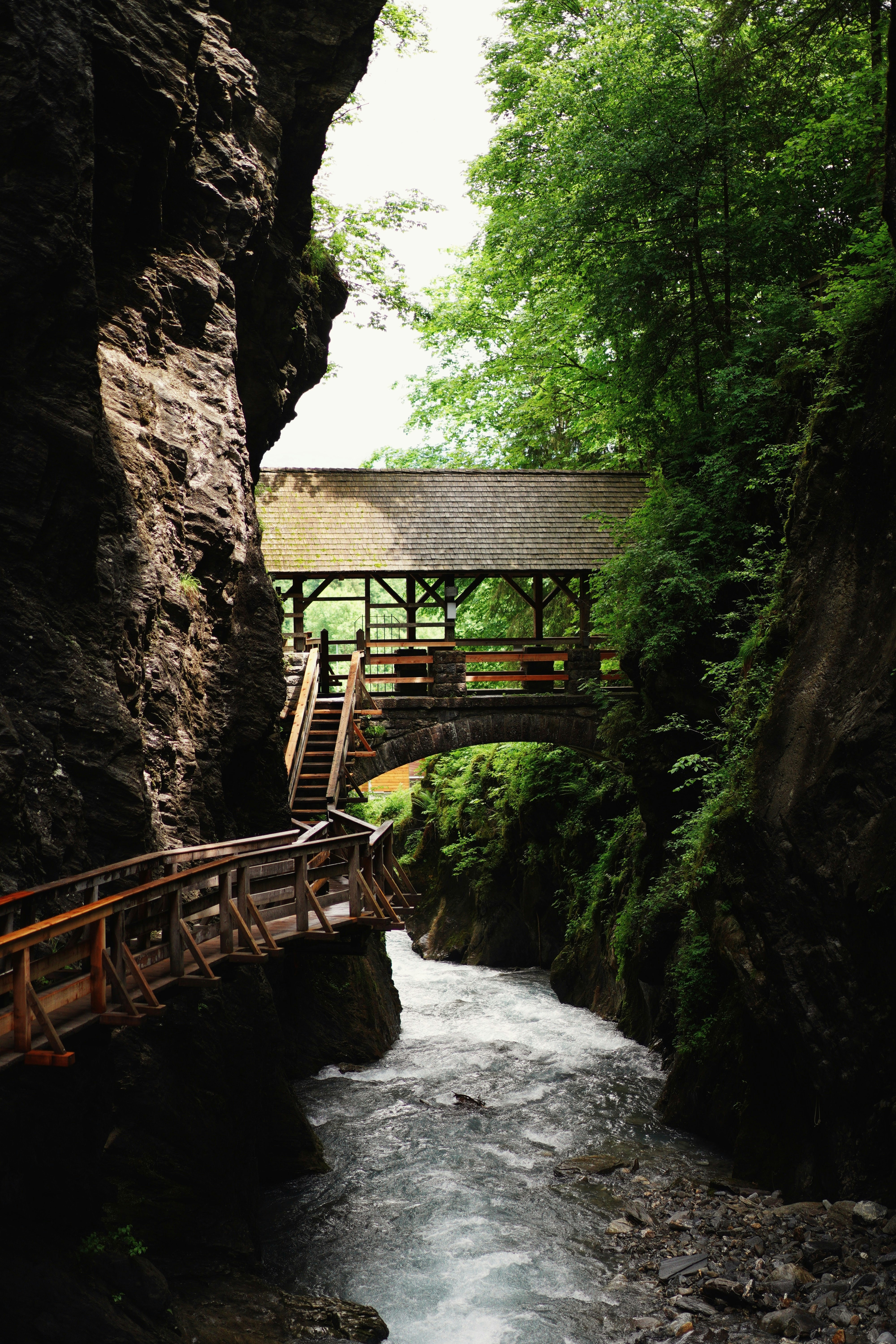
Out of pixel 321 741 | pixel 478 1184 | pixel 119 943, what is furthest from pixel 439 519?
pixel 119 943

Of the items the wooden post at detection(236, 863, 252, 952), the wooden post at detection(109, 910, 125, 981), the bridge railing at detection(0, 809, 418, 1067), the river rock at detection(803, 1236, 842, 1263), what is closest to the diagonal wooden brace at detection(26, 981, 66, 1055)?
the bridge railing at detection(0, 809, 418, 1067)

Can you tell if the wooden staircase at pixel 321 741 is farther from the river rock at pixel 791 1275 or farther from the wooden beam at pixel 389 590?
the river rock at pixel 791 1275

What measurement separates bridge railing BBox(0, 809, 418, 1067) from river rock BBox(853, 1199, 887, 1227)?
423 centimetres

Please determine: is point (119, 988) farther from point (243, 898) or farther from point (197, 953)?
point (243, 898)

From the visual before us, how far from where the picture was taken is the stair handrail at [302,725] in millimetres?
13898

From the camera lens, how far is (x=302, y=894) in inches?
326

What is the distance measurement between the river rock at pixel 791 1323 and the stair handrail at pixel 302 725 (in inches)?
310

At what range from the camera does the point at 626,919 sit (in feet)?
46.6

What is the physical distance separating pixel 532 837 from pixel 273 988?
28.0 ft

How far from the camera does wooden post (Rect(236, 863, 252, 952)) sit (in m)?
7.41

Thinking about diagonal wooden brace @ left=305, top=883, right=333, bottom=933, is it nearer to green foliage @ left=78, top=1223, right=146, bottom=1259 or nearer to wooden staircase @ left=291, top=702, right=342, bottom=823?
green foliage @ left=78, top=1223, right=146, bottom=1259

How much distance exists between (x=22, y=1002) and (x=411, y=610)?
1305 cm

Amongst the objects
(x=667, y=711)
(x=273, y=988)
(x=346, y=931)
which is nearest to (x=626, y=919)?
(x=667, y=711)

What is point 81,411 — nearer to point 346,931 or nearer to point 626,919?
point 346,931
